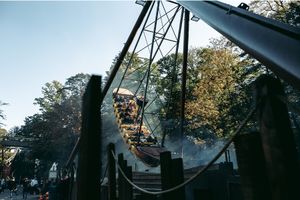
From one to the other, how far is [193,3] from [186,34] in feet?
8.29

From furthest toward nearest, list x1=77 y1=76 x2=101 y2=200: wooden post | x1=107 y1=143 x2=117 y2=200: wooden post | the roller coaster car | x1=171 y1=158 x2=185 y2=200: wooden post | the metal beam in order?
the roller coaster car → x1=107 y1=143 x2=117 y2=200: wooden post → x1=171 y1=158 x2=185 y2=200: wooden post → x1=77 y1=76 x2=101 y2=200: wooden post → the metal beam

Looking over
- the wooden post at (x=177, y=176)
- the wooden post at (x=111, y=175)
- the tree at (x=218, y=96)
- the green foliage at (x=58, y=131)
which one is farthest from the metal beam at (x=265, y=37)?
the green foliage at (x=58, y=131)

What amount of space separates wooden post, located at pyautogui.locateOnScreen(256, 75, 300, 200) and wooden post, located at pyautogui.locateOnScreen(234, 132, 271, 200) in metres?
0.22

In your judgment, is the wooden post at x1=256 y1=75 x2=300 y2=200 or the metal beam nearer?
the wooden post at x1=256 y1=75 x2=300 y2=200

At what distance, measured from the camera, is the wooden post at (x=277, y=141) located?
1444 mm

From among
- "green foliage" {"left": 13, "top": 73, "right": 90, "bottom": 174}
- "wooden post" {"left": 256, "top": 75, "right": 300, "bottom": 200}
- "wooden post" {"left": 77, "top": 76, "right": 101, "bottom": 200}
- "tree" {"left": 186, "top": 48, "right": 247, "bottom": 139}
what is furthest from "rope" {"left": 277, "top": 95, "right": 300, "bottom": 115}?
"green foliage" {"left": 13, "top": 73, "right": 90, "bottom": 174}

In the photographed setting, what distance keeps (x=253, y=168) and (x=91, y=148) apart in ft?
6.22

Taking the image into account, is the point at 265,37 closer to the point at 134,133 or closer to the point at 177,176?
the point at 177,176

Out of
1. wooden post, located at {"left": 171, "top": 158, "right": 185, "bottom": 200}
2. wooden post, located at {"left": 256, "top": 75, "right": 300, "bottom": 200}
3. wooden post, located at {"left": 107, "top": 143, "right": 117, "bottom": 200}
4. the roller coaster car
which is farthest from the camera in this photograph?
the roller coaster car

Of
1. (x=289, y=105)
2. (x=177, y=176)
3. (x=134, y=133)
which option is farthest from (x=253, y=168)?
(x=134, y=133)

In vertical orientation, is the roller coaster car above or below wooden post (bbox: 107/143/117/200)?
above

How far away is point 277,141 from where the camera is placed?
1504 mm

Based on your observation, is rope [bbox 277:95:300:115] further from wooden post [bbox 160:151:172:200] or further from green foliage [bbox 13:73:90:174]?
green foliage [bbox 13:73:90:174]

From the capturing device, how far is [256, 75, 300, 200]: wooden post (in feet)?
4.74
